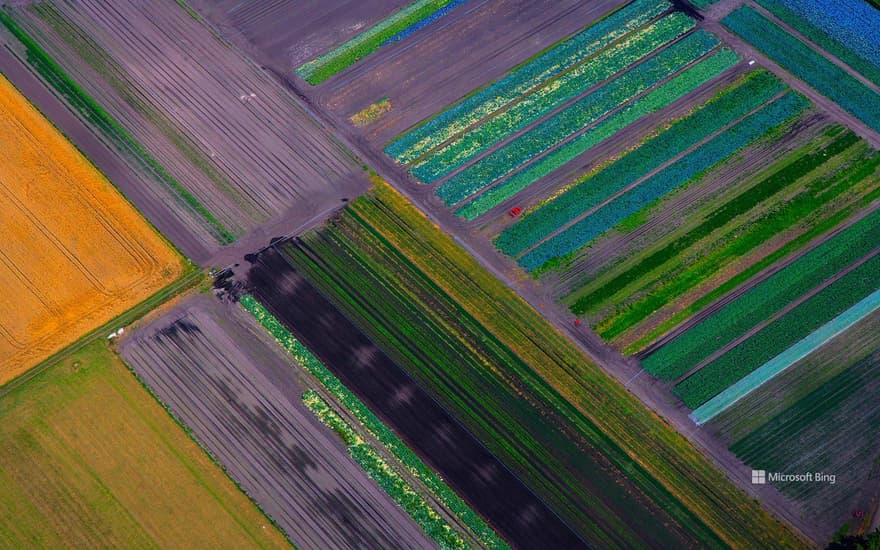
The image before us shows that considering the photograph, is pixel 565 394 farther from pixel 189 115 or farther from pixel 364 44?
pixel 189 115

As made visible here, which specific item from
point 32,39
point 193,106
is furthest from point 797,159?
point 32,39

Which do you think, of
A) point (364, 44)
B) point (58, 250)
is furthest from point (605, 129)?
point (58, 250)

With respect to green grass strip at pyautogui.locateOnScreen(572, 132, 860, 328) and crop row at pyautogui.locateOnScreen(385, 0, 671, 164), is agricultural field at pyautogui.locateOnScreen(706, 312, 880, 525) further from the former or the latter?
crop row at pyautogui.locateOnScreen(385, 0, 671, 164)

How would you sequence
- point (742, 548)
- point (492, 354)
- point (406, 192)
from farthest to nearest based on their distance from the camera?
point (406, 192)
point (492, 354)
point (742, 548)

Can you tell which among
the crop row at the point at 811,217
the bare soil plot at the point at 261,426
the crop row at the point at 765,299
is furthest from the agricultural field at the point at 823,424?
the bare soil plot at the point at 261,426

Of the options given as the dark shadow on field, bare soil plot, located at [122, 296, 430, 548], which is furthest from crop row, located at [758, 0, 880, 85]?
Result: bare soil plot, located at [122, 296, 430, 548]

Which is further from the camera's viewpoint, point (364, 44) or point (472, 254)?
point (364, 44)

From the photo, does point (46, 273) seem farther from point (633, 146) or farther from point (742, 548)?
point (742, 548)
